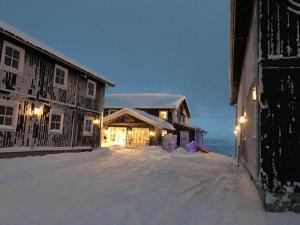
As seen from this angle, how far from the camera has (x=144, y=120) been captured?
1104 inches

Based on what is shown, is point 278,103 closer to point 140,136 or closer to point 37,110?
point 37,110

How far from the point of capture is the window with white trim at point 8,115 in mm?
11375

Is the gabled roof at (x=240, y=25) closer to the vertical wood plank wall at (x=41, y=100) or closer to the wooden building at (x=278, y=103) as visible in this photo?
the wooden building at (x=278, y=103)

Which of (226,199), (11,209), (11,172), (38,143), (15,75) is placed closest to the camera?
(11,209)

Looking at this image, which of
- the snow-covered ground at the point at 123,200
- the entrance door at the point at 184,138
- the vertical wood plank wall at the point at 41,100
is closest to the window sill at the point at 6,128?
the vertical wood plank wall at the point at 41,100

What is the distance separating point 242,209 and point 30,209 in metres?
4.47

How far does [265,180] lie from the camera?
19.3ft

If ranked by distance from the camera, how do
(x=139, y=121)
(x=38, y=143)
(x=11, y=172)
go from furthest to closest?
(x=139, y=121) < (x=38, y=143) < (x=11, y=172)

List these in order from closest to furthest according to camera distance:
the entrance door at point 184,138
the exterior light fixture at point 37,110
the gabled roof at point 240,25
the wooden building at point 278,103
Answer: the wooden building at point 278,103 < the gabled roof at point 240,25 < the exterior light fixture at point 37,110 < the entrance door at point 184,138

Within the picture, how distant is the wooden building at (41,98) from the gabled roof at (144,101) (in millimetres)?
16460

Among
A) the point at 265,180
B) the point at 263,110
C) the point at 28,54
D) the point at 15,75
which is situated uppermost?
the point at 28,54

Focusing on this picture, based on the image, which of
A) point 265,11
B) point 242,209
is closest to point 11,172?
point 242,209

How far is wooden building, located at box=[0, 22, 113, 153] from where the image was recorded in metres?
11.6

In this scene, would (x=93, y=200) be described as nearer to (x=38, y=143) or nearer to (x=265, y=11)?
(x=265, y=11)
